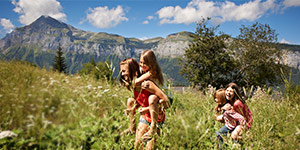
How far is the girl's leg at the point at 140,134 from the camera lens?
1.87m

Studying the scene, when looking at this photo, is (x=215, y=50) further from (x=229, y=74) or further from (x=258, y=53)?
(x=258, y=53)

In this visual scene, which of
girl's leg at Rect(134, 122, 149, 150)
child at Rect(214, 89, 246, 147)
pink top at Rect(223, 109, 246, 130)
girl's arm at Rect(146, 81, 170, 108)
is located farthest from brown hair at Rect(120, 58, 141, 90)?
pink top at Rect(223, 109, 246, 130)

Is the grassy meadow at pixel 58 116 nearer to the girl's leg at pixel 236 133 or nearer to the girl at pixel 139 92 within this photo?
the girl at pixel 139 92

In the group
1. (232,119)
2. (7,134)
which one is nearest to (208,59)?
(232,119)

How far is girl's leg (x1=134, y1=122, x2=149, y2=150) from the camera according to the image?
187 centimetres

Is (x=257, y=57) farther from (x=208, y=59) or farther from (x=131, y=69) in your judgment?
(x=131, y=69)

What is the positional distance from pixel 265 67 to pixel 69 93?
29.6 metres

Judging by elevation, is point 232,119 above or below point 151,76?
below

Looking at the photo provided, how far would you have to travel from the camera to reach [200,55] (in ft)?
84.7

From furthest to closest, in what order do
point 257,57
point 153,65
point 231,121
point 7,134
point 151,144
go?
1. point 257,57
2. point 231,121
3. point 153,65
4. point 151,144
5. point 7,134

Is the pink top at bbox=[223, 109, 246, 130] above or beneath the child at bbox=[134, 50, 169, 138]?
beneath

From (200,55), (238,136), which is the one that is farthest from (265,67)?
(238,136)

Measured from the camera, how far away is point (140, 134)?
1941 millimetres

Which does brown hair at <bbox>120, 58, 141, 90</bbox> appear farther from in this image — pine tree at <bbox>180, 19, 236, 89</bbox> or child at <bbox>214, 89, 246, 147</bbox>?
pine tree at <bbox>180, 19, 236, 89</bbox>
